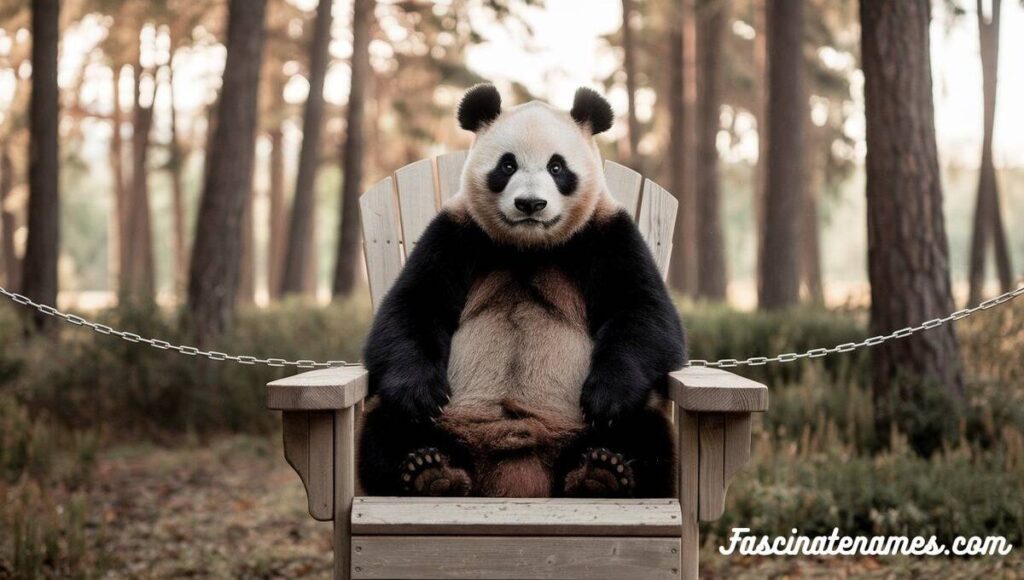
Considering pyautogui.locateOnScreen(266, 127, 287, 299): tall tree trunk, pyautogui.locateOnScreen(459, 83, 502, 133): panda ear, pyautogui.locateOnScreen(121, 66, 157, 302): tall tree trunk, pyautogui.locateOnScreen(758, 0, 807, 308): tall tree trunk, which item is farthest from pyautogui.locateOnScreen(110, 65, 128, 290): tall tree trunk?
pyautogui.locateOnScreen(459, 83, 502, 133): panda ear

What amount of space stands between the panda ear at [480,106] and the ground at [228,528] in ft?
6.56

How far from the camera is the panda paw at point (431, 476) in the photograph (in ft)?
8.91

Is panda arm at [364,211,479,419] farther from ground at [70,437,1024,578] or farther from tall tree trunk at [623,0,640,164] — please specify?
tall tree trunk at [623,0,640,164]

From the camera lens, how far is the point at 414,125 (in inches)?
623

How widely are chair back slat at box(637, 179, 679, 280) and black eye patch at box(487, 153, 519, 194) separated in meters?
1.03

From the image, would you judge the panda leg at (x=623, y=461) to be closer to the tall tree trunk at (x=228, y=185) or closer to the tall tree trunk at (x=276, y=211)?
the tall tree trunk at (x=228, y=185)

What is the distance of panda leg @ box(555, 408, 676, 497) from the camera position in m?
2.70

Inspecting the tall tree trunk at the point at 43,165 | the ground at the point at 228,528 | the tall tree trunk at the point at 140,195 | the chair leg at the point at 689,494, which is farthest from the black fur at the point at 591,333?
the tall tree trunk at the point at 140,195

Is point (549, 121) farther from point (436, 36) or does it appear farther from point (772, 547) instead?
point (436, 36)

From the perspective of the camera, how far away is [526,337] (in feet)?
9.96

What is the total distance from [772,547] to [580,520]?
203cm

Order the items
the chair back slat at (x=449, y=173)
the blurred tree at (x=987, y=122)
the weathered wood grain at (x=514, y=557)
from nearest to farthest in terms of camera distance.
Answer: the weathered wood grain at (x=514, y=557) < the chair back slat at (x=449, y=173) < the blurred tree at (x=987, y=122)

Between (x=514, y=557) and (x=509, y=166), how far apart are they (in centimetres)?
116

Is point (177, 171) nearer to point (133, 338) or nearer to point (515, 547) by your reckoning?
point (133, 338)
